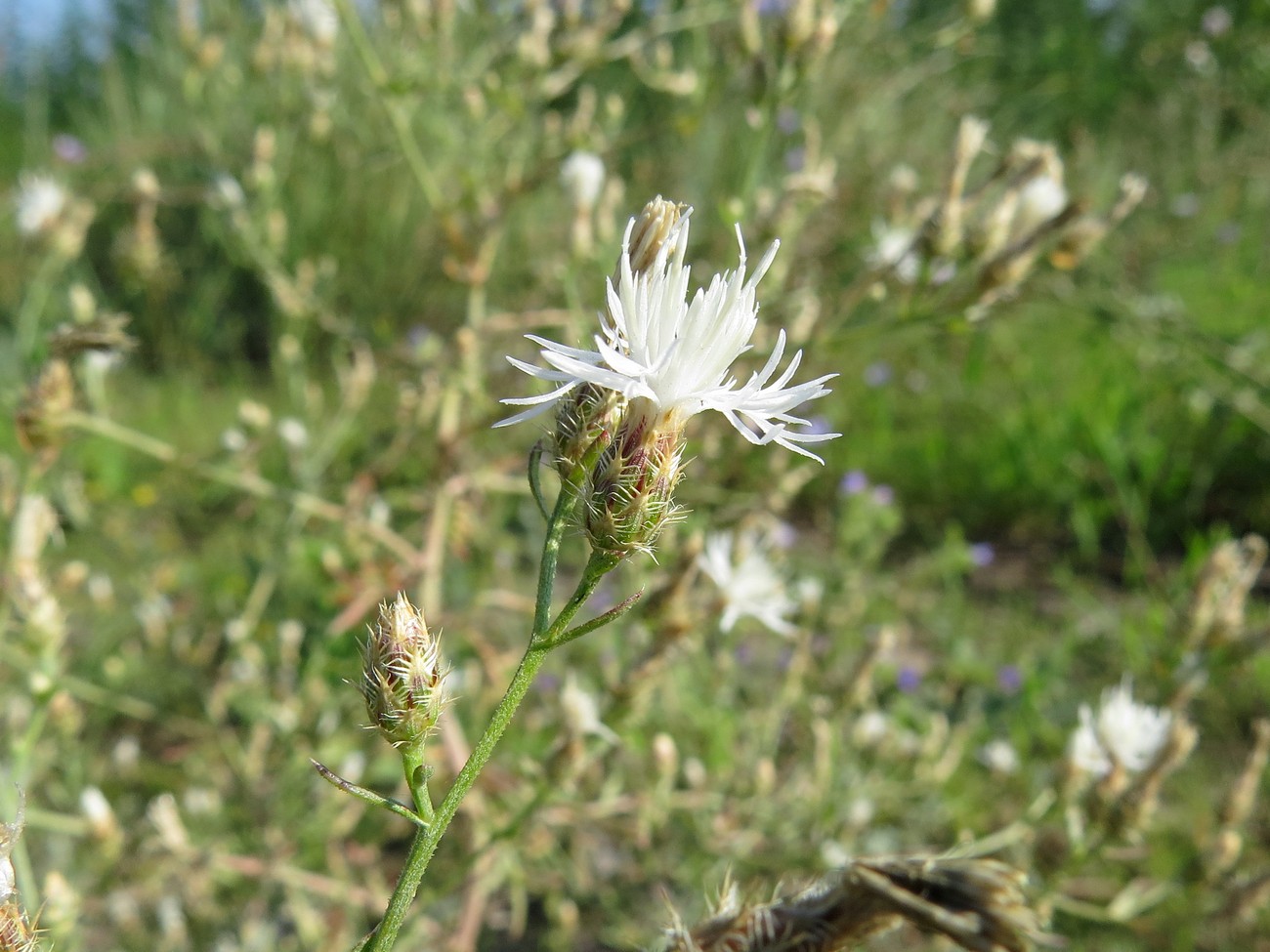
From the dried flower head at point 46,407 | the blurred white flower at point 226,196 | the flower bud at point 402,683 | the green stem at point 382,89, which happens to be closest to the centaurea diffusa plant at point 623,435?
the flower bud at point 402,683

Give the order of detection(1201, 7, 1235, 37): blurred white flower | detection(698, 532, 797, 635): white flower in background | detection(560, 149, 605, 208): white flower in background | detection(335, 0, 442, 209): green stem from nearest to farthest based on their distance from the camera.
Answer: detection(698, 532, 797, 635): white flower in background → detection(335, 0, 442, 209): green stem → detection(560, 149, 605, 208): white flower in background → detection(1201, 7, 1235, 37): blurred white flower

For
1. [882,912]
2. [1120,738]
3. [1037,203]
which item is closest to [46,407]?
[882,912]

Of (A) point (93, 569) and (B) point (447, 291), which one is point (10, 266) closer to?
(B) point (447, 291)

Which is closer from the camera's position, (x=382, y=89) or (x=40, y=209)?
(x=382, y=89)

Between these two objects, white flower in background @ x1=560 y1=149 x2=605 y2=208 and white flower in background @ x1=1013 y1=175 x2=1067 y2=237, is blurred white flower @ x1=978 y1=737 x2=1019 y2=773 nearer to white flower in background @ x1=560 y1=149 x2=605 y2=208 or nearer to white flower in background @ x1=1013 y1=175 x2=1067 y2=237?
white flower in background @ x1=1013 y1=175 x2=1067 y2=237

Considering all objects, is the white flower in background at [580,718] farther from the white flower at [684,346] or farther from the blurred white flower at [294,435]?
the blurred white flower at [294,435]

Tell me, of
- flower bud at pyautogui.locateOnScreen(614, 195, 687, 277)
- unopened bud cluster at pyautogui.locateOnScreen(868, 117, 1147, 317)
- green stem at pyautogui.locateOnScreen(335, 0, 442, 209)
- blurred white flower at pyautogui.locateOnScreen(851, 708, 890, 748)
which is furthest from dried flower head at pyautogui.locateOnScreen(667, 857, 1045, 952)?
green stem at pyautogui.locateOnScreen(335, 0, 442, 209)

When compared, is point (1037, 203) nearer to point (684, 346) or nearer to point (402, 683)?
point (684, 346)
